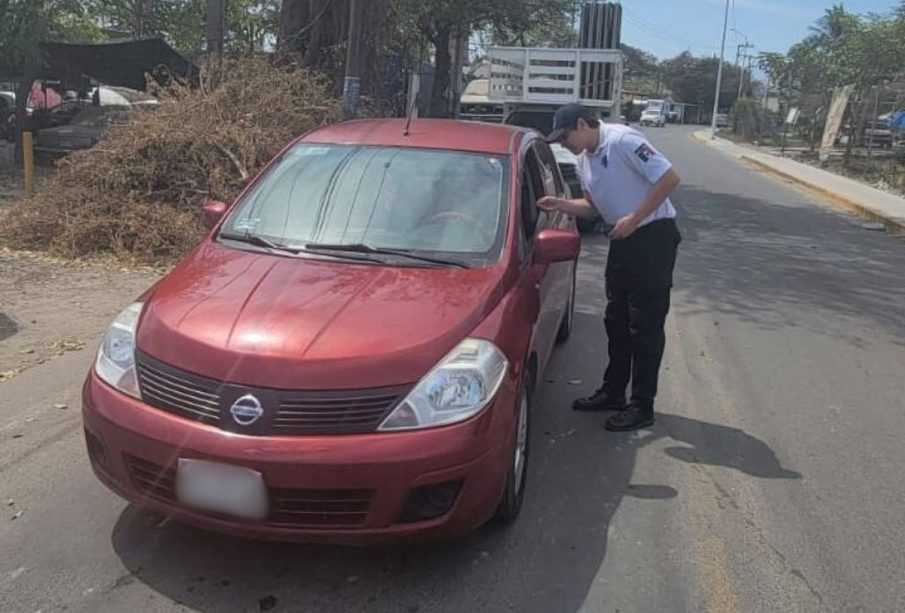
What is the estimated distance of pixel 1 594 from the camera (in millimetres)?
3078

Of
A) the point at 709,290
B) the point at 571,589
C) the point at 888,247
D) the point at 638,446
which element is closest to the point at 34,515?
the point at 571,589

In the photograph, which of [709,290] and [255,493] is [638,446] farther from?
[709,290]

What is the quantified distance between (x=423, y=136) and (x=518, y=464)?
6.48ft

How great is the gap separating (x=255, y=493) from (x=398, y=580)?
662 millimetres

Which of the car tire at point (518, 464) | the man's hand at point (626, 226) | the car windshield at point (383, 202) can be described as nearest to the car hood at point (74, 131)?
the car windshield at point (383, 202)

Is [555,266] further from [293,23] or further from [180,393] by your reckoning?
[293,23]

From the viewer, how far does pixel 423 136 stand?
15.7ft

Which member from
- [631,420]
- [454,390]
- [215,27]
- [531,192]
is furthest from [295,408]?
[215,27]

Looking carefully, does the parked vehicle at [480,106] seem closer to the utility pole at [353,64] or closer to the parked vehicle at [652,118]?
the utility pole at [353,64]

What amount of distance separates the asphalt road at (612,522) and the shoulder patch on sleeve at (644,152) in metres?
1.50

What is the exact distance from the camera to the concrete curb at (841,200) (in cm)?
1462

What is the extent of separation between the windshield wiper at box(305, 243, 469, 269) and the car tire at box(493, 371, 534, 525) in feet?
2.02

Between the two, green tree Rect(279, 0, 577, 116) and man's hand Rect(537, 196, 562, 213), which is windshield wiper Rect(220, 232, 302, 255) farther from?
green tree Rect(279, 0, 577, 116)

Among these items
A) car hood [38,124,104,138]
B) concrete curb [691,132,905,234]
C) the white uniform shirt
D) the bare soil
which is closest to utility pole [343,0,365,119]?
the bare soil
